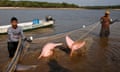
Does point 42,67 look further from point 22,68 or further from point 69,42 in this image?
point 69,42

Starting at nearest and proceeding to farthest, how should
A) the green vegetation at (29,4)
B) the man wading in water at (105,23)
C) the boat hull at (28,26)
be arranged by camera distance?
the man wading in water at (105,23)
the boat hull at (28,26)
the green vegetation at (29,4)

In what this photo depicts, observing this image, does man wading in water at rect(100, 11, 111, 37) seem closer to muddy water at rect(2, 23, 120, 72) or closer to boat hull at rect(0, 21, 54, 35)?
muddy water at rect(2, 23, 120, 72)

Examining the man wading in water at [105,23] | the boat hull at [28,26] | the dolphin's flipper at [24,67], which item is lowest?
the boat hull at [28,26]

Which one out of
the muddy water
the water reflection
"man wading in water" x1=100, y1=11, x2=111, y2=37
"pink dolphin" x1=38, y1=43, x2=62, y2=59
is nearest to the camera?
the water reflection

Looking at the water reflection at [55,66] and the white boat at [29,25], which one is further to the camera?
the white boat at [29,25]

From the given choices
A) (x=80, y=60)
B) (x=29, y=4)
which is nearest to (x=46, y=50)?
(x=80, y=60)

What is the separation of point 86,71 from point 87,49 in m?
3.23

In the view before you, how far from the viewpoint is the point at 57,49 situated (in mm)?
11438

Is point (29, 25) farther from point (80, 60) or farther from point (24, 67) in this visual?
point (24, 67)

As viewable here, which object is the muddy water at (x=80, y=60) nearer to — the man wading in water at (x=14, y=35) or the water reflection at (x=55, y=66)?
the water reflection at (x=55, y=66)

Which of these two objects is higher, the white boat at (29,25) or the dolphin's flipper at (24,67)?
the dolphin's flipper at (24,67)

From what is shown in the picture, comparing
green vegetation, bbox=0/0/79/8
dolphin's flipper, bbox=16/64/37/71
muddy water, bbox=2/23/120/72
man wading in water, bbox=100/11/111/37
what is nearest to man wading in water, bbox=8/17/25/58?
dolphin's flipper, bbox=16/64/37/71

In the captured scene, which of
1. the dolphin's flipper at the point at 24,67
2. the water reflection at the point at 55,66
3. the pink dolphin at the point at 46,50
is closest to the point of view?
the dolphin's flipper at the point at 24,67

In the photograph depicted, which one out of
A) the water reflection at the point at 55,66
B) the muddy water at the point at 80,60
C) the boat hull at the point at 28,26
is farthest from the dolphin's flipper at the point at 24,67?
the boat hull at the point at 28,26
